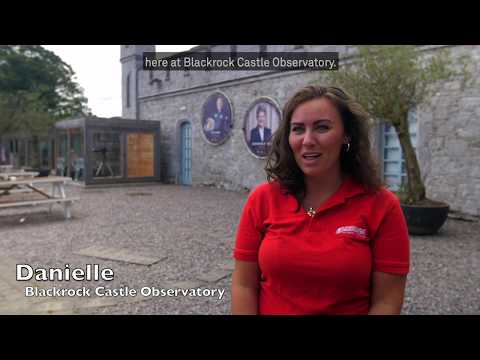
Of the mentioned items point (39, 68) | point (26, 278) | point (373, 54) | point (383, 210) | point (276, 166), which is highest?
point (39, 68)

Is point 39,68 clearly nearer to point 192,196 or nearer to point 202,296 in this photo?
point 192,196

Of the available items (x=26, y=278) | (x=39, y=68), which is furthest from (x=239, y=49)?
(x=39, y=68)

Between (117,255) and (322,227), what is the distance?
4160 mm

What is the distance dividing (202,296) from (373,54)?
4.68 m

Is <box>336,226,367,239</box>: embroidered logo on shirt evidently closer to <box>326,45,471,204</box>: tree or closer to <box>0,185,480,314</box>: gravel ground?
<box>0,185,480,314</box>: gravel ground

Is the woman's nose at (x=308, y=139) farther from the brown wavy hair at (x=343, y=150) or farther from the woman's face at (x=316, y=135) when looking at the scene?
the brown wavy hair at (x=343, y=150)

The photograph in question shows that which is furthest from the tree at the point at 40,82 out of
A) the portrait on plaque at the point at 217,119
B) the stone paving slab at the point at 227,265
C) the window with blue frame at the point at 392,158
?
the stone paving slab at the point at 227,265

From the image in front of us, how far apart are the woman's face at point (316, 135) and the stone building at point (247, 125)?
408 centimetres

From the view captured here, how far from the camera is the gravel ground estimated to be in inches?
141

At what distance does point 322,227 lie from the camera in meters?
1.42

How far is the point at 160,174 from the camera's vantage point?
1636cm

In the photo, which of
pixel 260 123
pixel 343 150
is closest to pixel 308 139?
pixel 343 150

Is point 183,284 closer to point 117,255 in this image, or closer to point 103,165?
point 117,255

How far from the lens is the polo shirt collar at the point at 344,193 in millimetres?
1442
